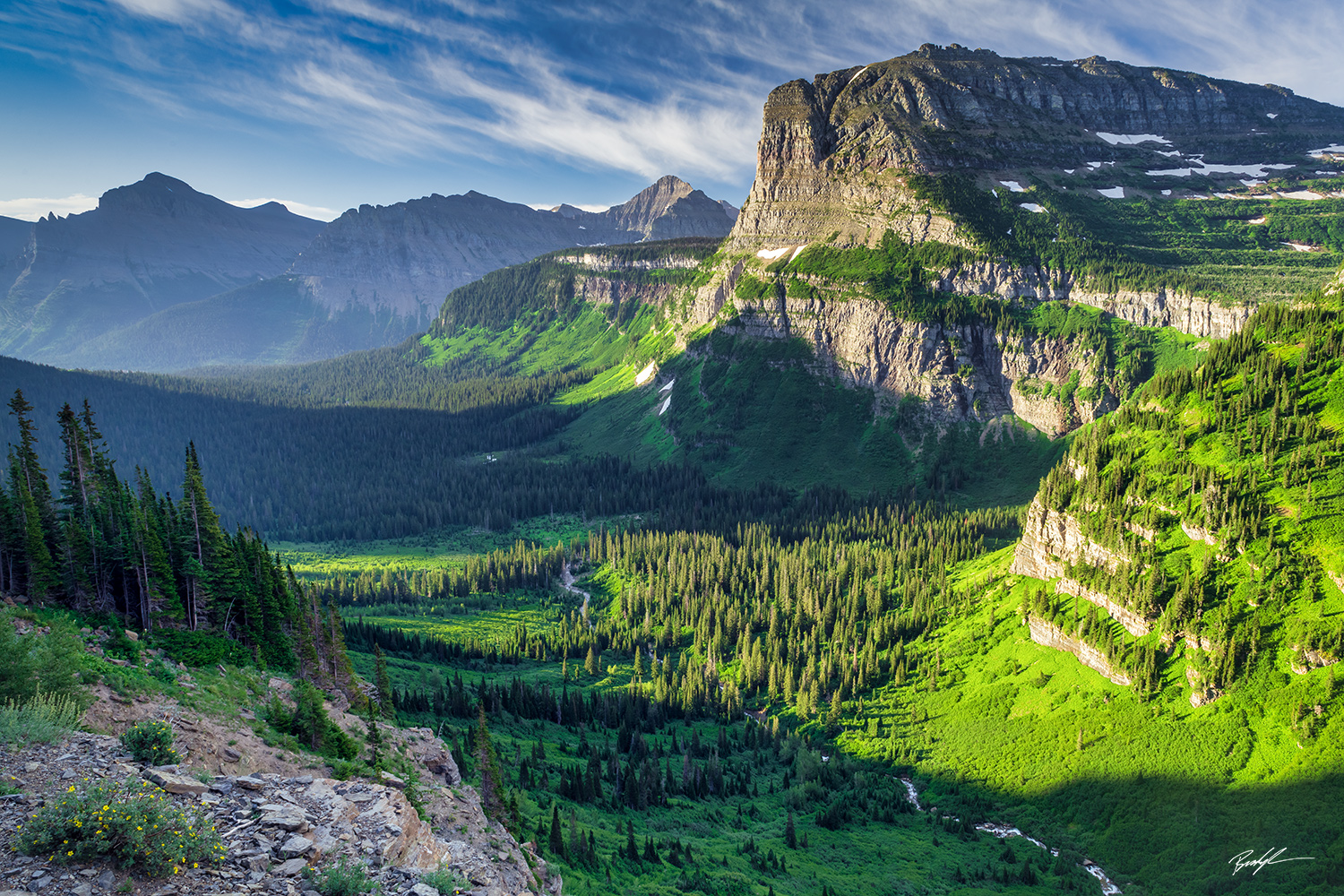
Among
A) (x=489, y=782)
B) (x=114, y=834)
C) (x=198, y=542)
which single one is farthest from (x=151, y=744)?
(x=489, y=782)

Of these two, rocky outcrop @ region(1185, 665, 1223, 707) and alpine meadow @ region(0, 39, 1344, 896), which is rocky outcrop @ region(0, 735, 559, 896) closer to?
alpine meadow @ region(0, 39, 1344, 896)

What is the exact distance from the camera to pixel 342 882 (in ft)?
72.9

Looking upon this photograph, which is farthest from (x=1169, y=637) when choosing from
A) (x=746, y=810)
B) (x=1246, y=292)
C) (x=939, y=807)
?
(x=1246, y=292)

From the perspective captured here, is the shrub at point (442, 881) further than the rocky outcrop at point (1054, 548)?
No

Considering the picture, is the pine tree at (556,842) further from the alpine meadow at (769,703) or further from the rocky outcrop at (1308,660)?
the rocky outcrop at (1308,660)

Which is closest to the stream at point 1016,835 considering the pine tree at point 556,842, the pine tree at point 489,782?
the pine tree at point 556,842

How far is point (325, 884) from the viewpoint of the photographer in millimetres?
22062

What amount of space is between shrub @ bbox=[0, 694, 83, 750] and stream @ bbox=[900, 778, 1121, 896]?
92086 mm

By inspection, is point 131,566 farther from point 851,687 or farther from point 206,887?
point 851,687

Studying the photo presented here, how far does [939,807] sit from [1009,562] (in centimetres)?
5481

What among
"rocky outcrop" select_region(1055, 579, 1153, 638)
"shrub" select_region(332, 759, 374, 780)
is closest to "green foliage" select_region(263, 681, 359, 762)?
"shrub" select_region(332, 759, 374, 780)
